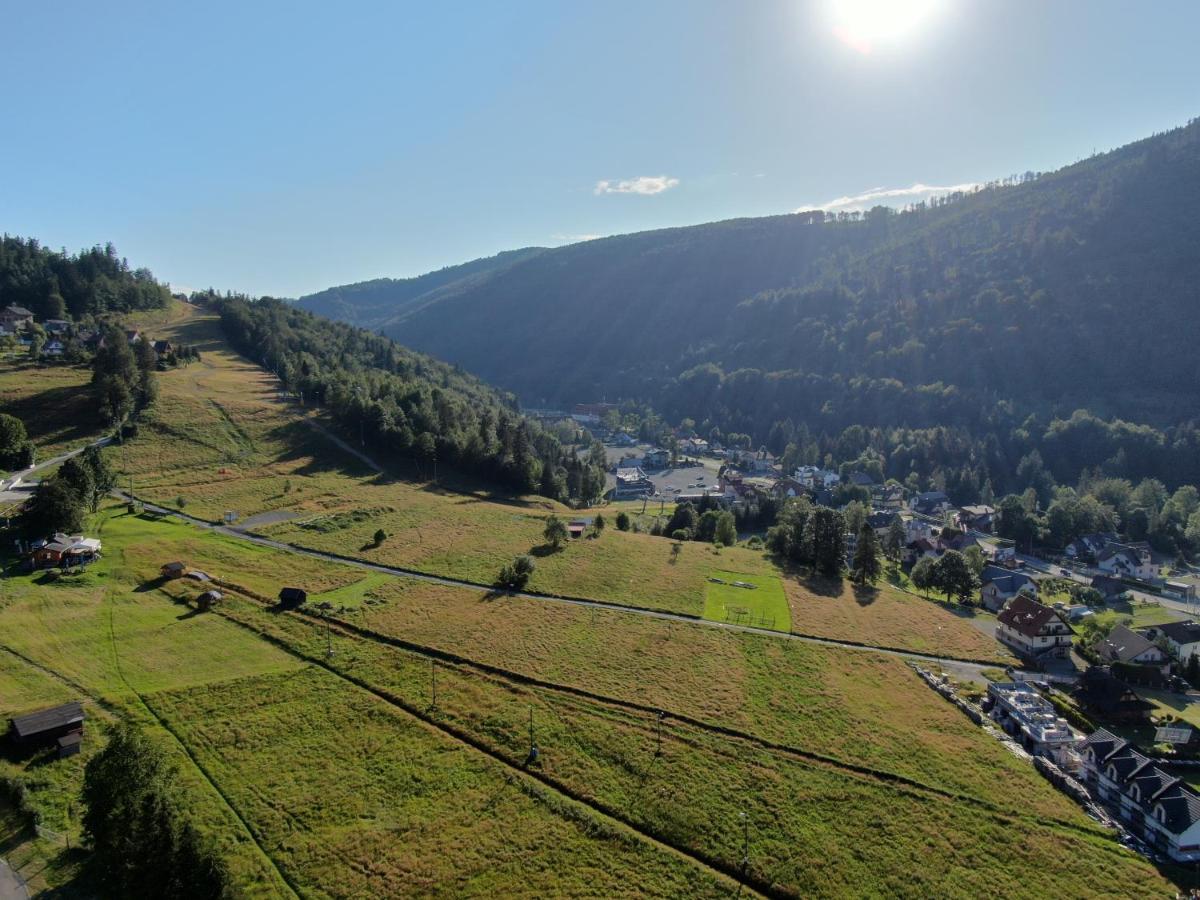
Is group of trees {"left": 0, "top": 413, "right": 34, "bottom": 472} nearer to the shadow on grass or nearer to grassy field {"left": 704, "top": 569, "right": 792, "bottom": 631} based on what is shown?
grassy field {"left": 704, "top": 569, "right": 792, "bottom": 631}

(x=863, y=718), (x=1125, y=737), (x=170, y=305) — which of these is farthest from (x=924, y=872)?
(x=170, y=305)

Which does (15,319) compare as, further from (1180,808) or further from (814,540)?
(1180,808)

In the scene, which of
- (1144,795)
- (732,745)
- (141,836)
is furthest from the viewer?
(732,745)

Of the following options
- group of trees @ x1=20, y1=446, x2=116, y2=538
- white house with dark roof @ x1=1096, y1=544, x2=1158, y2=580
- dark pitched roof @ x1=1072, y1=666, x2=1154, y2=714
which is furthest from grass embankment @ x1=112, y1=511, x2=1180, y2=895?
white house with dark roof @ x1=1096, y1=544, x2=1158, y2=580

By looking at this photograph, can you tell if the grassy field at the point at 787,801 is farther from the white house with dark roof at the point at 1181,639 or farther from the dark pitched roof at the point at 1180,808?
the white house with dark roof at the point at 1181,639

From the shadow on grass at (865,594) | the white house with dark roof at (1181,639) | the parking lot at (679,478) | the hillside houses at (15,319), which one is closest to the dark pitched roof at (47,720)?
the shadow on grass at (865,594)

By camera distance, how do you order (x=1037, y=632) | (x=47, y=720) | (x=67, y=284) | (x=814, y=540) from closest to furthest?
(x=47, y=720), (x=1037, y=632), (x=814, y=540), (x=67, y=284)

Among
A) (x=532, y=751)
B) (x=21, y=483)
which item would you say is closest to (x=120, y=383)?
(x=21, y=483)
